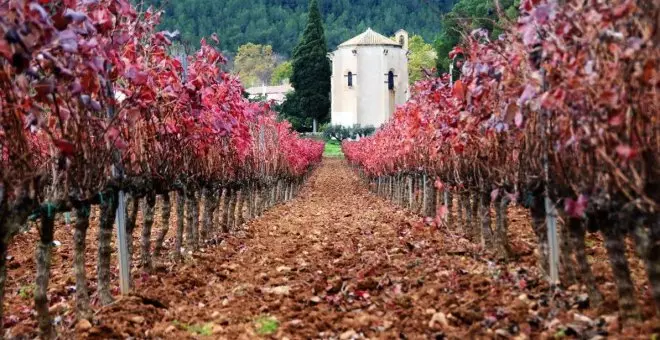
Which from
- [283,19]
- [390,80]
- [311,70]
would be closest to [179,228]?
[311,70]

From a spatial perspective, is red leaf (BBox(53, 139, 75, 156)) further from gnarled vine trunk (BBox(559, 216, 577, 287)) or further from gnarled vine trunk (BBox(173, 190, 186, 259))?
gnarled vine trunk (BBox(173, 190, 186, 259))

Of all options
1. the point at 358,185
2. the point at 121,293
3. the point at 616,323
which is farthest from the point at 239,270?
the point at 358,185

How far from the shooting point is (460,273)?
24.9 feet

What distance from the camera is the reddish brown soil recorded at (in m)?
5.44

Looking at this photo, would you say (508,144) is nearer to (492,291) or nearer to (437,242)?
(492,291)

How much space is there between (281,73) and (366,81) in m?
52.4

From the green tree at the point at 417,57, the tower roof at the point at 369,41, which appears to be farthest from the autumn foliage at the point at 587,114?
the green tree at the point at 417,57

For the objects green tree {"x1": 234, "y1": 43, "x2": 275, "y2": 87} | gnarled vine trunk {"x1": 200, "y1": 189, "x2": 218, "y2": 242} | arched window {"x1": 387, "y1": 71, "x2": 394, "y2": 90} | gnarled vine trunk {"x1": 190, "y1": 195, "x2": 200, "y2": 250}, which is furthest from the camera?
green tree {"x1": 234, "y1": 43, "x2": 275, "y2": 87}

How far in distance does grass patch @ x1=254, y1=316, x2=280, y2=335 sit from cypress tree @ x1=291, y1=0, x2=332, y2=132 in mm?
68412

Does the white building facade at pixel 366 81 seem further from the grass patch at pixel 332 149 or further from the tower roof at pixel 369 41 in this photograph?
the grass patch at pixel 332 149

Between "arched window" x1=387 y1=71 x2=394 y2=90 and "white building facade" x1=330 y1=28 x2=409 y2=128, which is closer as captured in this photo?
"white building facade" x1=330 y1=28 x2=409 y2=128

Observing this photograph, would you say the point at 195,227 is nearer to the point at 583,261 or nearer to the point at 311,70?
the point at 583,261

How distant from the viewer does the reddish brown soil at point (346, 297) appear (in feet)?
17.8

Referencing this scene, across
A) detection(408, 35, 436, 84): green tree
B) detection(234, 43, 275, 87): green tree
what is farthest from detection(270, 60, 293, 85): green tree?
detection(408, 35, 436, 84): green tree
